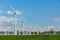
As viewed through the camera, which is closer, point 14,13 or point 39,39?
point 39,39

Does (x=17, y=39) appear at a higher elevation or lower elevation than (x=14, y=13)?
lower

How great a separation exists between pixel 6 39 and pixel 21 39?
184 centimetres

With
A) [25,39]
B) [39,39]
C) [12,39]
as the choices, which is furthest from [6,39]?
[39,39]

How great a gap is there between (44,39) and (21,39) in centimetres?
339

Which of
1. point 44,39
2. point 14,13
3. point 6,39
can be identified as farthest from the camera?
point 14,13

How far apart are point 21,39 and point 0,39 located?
2.62 m

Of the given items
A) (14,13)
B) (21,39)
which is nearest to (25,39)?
(21,39)

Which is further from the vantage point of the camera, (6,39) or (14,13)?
(14,13)

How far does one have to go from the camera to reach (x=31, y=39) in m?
25.5

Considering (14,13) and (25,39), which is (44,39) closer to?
(25,39)

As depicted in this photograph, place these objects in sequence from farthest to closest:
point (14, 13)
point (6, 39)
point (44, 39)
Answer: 1. point (14, 13)
2. point (44, 39)
3. point (6, 39)

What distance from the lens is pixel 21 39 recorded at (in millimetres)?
24906

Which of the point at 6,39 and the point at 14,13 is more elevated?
the point at 14,13

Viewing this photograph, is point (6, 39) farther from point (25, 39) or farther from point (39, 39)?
point (39, 39)
